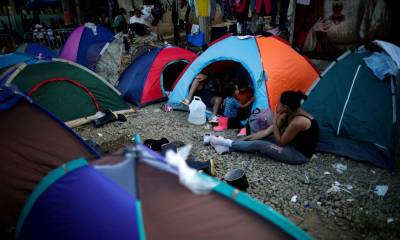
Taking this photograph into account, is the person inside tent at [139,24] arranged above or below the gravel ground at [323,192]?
above

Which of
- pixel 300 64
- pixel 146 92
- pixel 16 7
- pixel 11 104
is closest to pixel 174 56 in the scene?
pixel 146 92

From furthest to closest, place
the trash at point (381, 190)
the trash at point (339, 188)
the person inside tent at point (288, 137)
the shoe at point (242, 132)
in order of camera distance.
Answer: the shoe at point (242, 132), the person inside tent at point (288, 137), the trash at point (339, 188), the trash at point (381, 190)

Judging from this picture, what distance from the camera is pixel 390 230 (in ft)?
9.33

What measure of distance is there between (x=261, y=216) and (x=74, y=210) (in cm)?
127

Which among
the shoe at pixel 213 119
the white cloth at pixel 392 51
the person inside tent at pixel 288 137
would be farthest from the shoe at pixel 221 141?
the white cloth at pixel 392 51

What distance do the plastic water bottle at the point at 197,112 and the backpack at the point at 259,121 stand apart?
0.97 metres

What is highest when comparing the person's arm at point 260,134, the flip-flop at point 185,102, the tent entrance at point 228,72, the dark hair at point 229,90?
the tent entrance at point 228,72

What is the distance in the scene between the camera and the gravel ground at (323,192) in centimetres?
294

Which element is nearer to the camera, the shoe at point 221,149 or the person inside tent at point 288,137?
the person inside tent at point 288,137

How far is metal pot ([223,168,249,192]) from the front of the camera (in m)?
3.49

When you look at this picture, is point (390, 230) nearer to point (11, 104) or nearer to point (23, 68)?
point (11, 104)

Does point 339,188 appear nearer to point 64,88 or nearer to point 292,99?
point 292,99

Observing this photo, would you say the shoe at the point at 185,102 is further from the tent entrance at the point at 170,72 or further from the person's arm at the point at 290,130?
the person's arm at the point at 290,130

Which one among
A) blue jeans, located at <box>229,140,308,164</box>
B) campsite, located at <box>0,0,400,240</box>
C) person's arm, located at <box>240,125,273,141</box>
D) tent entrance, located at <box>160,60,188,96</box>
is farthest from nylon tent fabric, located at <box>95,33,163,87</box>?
blue jeans, located at <box>229,140,308,164</box>
